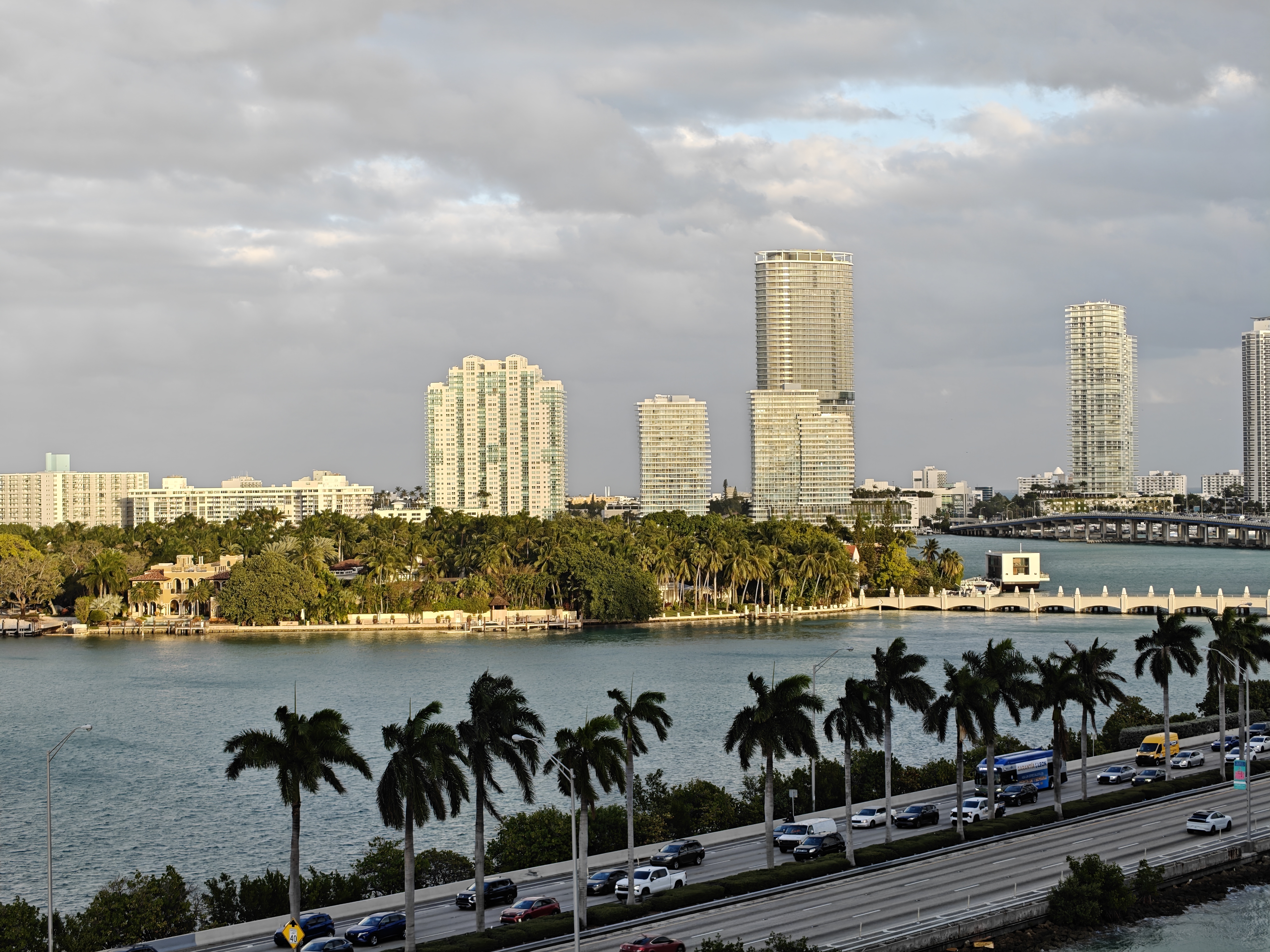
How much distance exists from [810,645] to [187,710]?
57.4 meters

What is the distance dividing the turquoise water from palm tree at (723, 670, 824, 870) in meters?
14.6

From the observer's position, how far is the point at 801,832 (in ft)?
168

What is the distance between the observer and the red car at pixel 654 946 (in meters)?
37.0

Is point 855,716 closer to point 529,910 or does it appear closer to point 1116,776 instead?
point 529,910

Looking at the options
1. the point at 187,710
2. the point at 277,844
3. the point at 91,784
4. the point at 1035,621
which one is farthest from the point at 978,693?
the point at 1035,621

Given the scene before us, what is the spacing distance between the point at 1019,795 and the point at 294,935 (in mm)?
32667

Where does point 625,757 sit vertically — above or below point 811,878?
above

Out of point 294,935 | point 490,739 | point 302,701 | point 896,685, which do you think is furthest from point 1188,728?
point 302,701

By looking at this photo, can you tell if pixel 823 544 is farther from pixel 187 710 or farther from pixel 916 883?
pixel 916 883

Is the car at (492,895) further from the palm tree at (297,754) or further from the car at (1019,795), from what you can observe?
the car at (1019,795)

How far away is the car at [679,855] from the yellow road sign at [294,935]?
519 inches

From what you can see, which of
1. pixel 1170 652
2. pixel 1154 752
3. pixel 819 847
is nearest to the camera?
pixel 819 847

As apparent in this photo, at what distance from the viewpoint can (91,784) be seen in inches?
2680

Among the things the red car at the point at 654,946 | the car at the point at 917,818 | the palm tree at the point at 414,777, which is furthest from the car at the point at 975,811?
the palm tree at the point at 414,777
